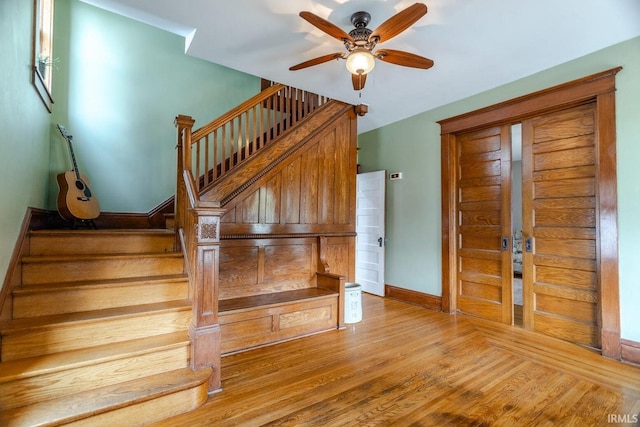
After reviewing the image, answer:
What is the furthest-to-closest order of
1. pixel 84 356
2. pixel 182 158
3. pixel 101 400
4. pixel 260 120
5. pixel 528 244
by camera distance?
pixel 260 120, pixel 528 244, pixel 182 158, pixel 84 356, pixel 101 400

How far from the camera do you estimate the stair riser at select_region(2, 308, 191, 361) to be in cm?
177

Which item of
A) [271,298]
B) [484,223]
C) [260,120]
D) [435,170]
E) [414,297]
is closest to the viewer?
[271,298]

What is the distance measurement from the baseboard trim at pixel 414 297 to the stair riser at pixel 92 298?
10.3ft

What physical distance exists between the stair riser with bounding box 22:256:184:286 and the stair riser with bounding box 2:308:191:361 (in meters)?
0.54

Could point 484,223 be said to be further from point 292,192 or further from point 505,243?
point 292,192

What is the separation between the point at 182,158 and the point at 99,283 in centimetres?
123

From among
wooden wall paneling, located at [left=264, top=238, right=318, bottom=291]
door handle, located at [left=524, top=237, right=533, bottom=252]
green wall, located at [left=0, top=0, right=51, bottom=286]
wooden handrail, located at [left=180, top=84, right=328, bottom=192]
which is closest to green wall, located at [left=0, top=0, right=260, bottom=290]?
green wall, located at [left=0, top=0, right=51, bottom=286]

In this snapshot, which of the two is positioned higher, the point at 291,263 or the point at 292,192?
the point at 292,192

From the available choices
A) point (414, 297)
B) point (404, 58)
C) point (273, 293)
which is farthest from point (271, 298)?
point (404, 58)

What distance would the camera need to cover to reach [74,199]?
10.5ft

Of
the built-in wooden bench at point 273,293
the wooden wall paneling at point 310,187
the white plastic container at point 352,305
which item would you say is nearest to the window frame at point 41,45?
the built-in wooden bench at point 273,293

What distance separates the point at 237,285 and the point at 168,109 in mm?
2779

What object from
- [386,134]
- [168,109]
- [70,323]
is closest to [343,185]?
[386,134]

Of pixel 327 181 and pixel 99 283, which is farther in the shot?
pixel 327 181
